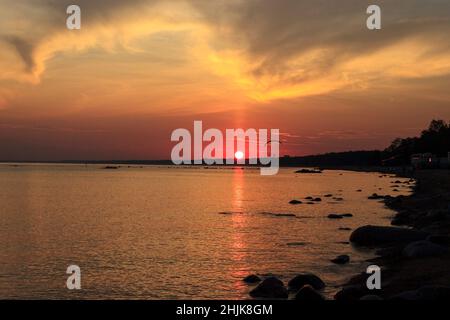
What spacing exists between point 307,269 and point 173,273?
6017 millimetres

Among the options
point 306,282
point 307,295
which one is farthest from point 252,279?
point 307,295

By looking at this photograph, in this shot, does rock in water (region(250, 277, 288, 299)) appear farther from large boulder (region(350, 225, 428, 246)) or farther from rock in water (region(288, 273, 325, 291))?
large boulder (region(350, 225, 428, 246))

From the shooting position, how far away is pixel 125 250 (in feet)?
91.8

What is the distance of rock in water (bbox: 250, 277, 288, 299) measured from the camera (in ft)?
55.4

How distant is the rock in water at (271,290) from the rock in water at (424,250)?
6.99 meters

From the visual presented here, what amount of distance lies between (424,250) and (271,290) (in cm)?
790

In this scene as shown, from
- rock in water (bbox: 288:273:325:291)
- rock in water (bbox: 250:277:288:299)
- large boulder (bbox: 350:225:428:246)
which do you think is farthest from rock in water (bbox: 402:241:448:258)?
rock in water (bbox: 250:277:288:299)

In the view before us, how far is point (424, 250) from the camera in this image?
20859mm

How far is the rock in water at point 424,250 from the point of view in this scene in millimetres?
20672

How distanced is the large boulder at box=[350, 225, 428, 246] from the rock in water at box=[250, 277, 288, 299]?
11421mm

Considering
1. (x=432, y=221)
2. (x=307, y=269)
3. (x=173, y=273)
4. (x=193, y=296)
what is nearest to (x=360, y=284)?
(x=307, y=269)

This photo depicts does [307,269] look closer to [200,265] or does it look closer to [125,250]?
[200,265]

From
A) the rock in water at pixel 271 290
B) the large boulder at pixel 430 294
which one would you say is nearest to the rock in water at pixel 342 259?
the rock in water at pixel 271 290
